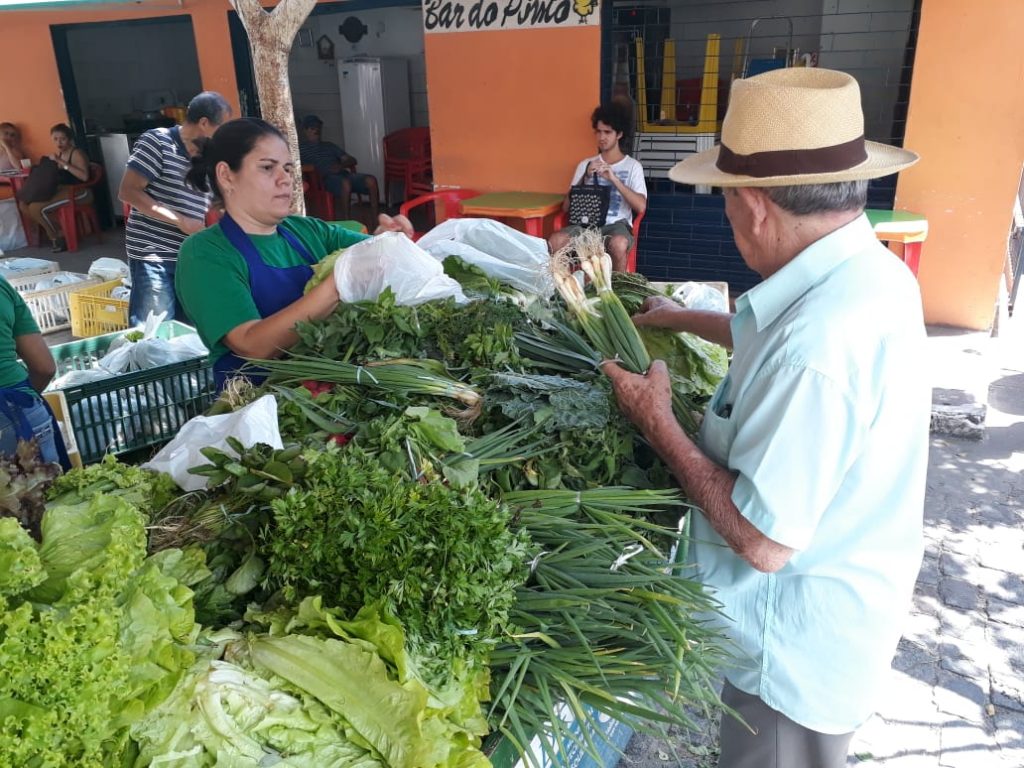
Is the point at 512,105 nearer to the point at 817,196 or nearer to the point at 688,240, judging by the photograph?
the point at 688,240

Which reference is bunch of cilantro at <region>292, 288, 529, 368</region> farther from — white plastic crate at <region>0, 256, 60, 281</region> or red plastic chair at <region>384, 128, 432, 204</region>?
red plastic chair at <region>384, 128, 432, 204</region>

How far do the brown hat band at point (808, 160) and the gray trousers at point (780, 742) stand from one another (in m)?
1.22

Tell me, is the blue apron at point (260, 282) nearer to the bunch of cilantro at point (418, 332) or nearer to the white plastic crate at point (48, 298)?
the bunch of cilantro at point (418, 332)

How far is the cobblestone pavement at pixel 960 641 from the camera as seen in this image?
2783mm

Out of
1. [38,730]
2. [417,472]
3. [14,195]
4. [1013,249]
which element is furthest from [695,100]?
[14,195]

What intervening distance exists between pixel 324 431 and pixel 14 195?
12.8m

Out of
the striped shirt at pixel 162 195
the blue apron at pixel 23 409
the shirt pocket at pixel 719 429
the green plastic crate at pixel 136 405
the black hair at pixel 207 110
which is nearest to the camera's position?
the shirt pocket at pixel 719 429

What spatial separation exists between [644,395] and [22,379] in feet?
8.76

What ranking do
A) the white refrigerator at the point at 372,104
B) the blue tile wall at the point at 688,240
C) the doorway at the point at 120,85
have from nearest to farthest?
the blue tile wall at the point at 688,240
the white refrigerator at the point at 372,104
the doorway at the point at 120,85

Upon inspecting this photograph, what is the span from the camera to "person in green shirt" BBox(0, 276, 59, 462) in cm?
297

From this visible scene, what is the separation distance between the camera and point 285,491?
1484 millimetres

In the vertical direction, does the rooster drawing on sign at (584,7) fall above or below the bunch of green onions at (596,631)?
above

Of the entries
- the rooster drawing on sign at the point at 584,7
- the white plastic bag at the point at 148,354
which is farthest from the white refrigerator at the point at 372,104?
the white plastic bag at the point at 148,354

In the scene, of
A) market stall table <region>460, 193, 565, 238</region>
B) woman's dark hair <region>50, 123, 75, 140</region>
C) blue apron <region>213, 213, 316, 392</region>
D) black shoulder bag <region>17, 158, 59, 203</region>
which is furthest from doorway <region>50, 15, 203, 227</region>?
blue apron <region>213, 213, 316, 392</region>
